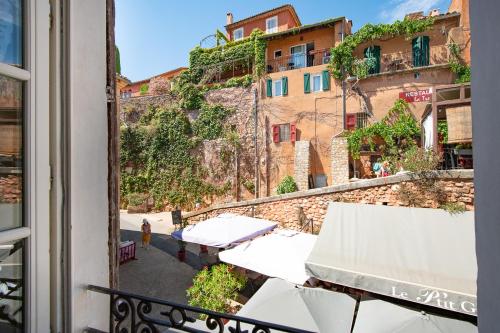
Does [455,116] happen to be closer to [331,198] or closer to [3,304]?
[331,198]

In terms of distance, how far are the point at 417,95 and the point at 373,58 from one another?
3.10 metres

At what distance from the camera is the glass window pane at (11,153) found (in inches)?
47.7

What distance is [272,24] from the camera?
19844 millimetres

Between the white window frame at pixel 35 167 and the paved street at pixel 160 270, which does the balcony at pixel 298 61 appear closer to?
the paved street at pixel 160 270

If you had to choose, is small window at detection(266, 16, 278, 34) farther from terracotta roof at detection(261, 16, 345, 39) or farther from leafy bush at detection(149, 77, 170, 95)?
leafy bush at detection(149, 77, 170, 95)

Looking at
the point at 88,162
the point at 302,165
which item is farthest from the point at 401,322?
the point at 302,165

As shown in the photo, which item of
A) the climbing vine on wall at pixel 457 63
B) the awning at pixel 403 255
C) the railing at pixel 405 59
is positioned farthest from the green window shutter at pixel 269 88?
the awning at pixel 403 255

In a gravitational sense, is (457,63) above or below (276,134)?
above

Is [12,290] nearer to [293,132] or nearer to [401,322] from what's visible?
[401,322]

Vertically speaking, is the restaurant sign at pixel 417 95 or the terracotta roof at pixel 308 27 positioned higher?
the terracotta roof at pixel 308 27

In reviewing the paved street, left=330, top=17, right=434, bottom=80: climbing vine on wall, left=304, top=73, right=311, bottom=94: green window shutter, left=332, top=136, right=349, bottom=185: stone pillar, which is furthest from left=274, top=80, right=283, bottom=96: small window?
the paved street

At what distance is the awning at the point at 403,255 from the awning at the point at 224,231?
239 cm

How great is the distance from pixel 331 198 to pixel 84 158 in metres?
9.79

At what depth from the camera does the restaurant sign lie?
13516 millimetres
